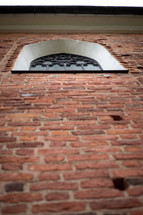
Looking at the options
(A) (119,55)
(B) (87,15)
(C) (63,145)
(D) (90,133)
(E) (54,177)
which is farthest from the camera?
(B) (87,15)

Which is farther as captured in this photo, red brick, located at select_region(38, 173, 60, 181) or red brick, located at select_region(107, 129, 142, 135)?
red brick, located at select_region(107, 129, 142, 135)

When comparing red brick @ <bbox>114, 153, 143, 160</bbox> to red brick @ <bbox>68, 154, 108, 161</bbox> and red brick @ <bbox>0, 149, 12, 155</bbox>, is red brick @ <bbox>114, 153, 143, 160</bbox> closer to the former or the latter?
red brick @ <bbox>68, 154, 108, 161</bbox>

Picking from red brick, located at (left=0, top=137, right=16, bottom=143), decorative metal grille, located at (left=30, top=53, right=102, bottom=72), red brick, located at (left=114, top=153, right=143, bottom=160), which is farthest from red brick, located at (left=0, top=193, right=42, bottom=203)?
decorative metal grille, located at (left=30, top=53, right=102, bottom=72)

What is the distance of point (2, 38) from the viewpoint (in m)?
4.06

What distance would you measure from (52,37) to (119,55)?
6.78 ft

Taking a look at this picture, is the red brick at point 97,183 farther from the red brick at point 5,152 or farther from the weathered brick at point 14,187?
the red brick at point 5,152

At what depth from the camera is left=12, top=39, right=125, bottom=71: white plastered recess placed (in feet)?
11.6

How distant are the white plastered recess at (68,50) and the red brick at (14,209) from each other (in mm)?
2884

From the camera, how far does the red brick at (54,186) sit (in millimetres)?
1168

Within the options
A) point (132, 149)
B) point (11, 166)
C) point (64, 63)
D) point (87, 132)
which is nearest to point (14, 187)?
Result: point (11, 166)

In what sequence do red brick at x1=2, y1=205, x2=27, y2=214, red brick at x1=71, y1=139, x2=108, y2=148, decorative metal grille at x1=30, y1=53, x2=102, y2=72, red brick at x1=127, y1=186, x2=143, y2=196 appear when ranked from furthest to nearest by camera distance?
decorative metal grille at x1=30, y1=53, x2=102, y2=72, red brick at x1=71, y1=139, x2=108, y2=148, red brick at x1=127, y1=186, x2=143, y2=196, red brick at x1=2, y1=205, x2=27, y2=214

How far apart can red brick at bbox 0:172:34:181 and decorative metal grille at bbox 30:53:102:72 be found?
8.60 feet

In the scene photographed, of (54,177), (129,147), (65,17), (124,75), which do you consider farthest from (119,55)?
(54,177)

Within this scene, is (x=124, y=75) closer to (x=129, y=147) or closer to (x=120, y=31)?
(x=129, y=147)
